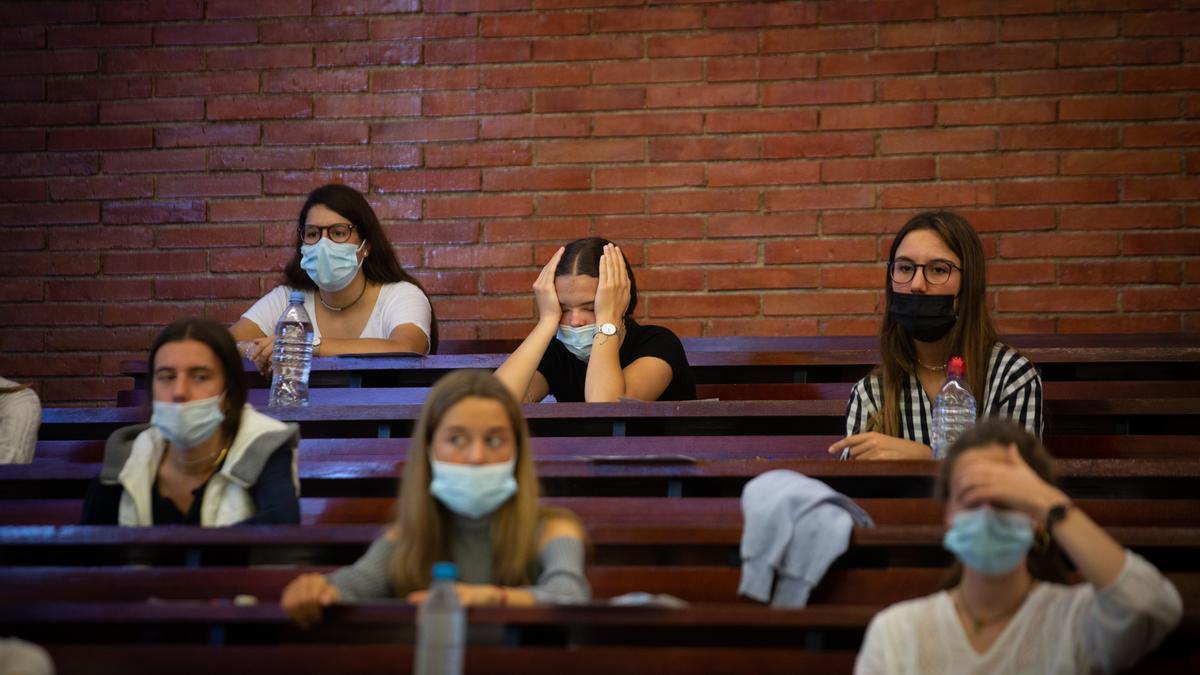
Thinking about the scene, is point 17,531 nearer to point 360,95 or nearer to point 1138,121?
point 360,95

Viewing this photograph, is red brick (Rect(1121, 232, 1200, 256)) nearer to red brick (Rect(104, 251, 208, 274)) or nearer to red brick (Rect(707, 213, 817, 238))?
red brick (Rect(707, 213, 817, 238))

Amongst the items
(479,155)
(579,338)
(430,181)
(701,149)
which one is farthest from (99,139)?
(579,338)

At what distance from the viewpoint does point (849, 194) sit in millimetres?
4680

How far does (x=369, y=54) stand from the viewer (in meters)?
4.91

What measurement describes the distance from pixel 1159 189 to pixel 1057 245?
1.22ft

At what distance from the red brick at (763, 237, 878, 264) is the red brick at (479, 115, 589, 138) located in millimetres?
768

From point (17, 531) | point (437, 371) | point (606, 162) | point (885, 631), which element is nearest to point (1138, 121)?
point (606, 162)

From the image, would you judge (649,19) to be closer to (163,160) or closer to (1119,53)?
(1119,53)

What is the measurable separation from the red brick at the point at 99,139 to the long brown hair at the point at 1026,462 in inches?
145

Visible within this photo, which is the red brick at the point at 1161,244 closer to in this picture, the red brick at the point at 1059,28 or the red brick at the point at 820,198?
the red brick at the point at 1059,28

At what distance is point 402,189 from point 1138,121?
97.8 inches

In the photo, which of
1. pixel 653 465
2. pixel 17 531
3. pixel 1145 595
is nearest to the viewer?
pixel 1145 595

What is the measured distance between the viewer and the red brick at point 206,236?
4.95 m

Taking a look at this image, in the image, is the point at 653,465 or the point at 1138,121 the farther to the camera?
the point at 1138,121
